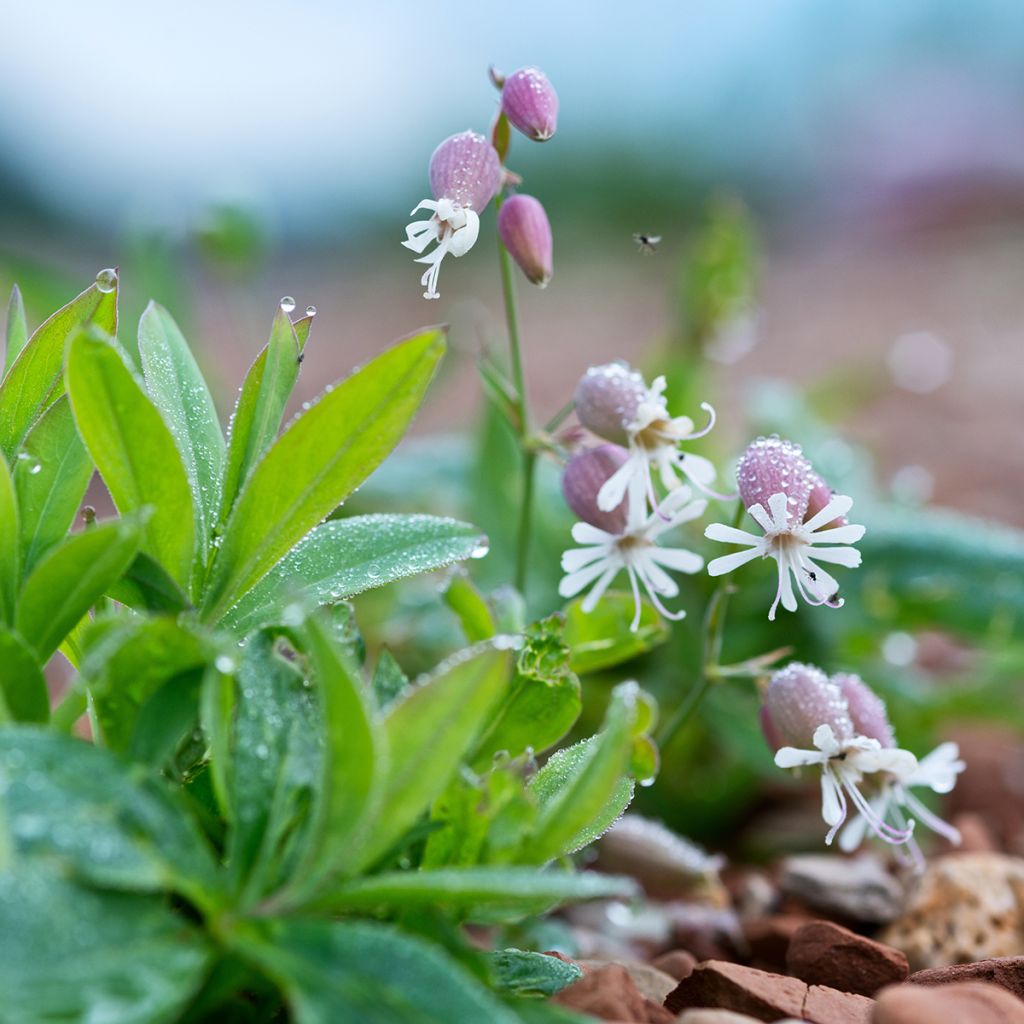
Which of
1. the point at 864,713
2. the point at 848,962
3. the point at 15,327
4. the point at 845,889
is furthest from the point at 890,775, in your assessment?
the point at 15,327

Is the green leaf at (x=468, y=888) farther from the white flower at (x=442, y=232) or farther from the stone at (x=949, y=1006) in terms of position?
the white flower at (x=442, y=232)

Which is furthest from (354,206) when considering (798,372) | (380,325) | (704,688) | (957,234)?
(704,688)

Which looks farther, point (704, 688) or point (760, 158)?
point (760, 158)

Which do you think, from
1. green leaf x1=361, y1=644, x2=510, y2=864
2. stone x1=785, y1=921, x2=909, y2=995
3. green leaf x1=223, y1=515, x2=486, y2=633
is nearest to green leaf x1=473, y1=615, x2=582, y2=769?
green leaf x1=223, y1=515, x2=486, y2=633

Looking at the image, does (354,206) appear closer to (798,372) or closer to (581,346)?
(581,346)

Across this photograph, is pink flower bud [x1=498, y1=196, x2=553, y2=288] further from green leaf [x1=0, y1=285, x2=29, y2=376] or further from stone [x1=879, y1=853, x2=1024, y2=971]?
stone [x1=879, y1=853, x2=1024, y2=971]

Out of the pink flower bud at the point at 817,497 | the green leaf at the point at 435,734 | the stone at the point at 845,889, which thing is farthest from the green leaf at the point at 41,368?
the stone at the point at 845,889
